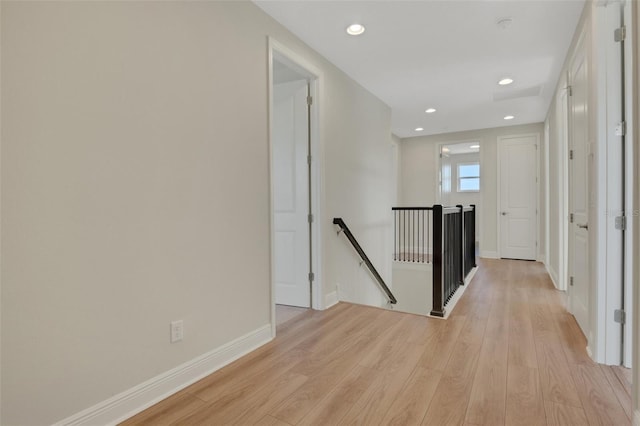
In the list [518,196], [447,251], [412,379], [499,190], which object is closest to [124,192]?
[412,379]

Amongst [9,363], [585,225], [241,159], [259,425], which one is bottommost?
[259,425]

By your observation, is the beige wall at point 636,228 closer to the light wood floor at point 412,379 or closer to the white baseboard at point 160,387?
the light wood floor at point 412,379

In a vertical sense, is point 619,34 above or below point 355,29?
below

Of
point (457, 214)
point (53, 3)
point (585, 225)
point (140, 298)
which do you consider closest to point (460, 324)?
point (585, 225)

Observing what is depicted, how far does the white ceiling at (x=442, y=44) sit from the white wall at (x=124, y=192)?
563 mm

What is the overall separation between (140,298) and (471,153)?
969 centimetres

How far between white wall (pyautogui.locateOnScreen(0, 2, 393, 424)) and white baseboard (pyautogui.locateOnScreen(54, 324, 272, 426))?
0.15 feet

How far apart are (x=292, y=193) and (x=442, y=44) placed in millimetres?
1993

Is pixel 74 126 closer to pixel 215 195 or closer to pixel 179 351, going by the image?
pixel 215 195

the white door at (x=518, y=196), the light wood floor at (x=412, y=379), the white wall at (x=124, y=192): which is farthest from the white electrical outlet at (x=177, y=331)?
the white door at (x=518, y=196)

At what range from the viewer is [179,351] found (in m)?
1.92

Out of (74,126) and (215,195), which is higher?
(74,126)

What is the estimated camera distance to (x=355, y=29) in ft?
9.24

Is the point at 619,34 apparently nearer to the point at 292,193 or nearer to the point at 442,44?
the point at 442,44
